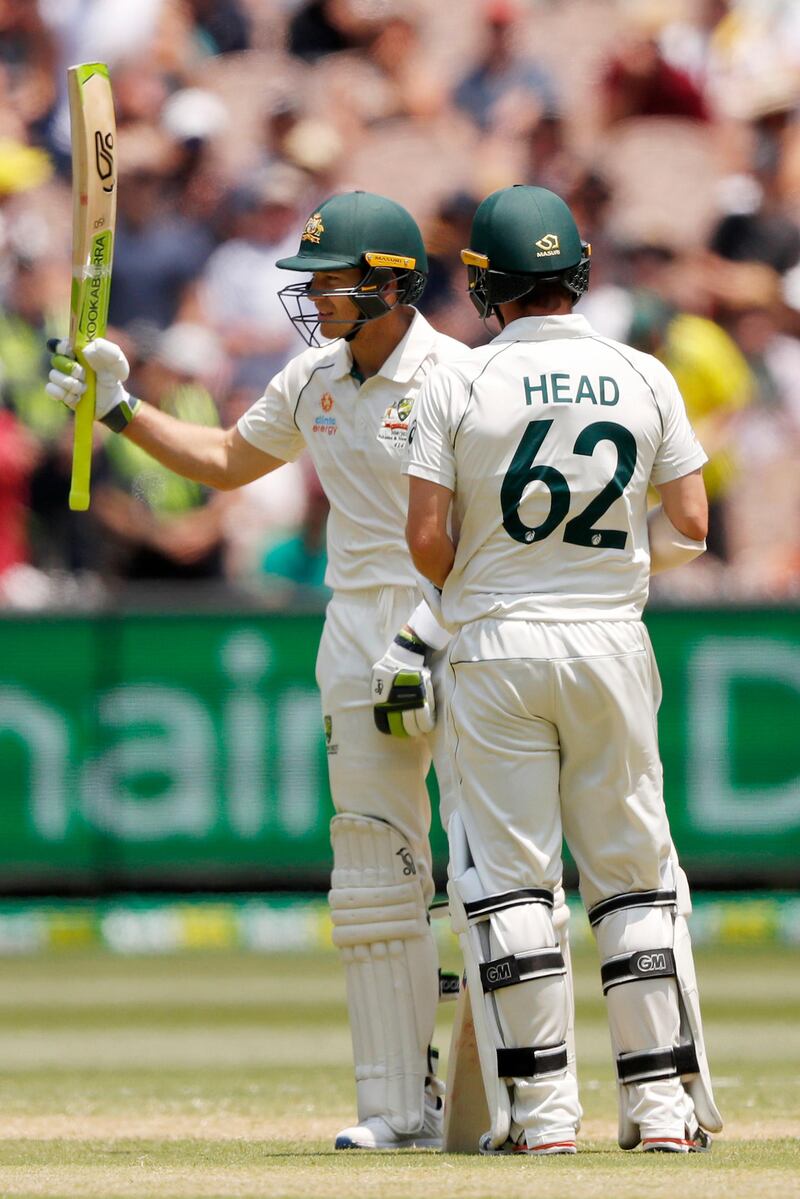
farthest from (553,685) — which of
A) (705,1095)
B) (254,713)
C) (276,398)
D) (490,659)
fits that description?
(254,713)

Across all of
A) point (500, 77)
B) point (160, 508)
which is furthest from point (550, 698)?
point (500, 77)

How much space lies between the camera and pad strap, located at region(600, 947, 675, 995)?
14.6 feet

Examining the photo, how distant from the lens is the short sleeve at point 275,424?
17.4ft

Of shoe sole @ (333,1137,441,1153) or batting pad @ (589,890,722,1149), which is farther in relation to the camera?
shoe sole @ (333,1137,441,1153)

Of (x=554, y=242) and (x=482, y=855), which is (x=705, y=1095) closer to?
(x=482, y=855)

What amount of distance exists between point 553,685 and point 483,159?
8029 mm

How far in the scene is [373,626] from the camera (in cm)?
514

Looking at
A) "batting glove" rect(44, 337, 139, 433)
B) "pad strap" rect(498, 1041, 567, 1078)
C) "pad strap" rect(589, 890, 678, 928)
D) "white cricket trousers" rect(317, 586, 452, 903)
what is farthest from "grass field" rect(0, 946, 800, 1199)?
"batting glove" rect(44, 337, 139, 433)

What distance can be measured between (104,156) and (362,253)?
2.26 ft

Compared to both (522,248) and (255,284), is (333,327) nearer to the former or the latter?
(522,248)

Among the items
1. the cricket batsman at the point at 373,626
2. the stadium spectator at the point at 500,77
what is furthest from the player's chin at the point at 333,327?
the stadium spectator at the point at 500,77

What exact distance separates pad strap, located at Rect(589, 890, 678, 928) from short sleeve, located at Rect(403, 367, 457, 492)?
3.02 ft

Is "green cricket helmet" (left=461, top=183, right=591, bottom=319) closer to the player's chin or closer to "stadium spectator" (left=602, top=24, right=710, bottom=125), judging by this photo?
the player's chin

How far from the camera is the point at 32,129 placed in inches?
468
